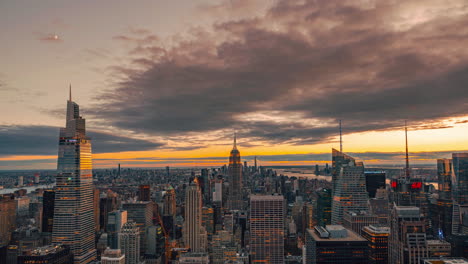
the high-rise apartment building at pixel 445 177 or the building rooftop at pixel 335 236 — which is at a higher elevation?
the high-rise apartment building at pixel 445 177

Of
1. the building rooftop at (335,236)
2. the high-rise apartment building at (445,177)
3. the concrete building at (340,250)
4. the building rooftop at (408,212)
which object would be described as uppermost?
the high-rise apartment building at (445,177)

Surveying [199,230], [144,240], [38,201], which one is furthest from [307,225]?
[38,201]

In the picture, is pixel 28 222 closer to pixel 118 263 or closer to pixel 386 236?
pixel 118 263

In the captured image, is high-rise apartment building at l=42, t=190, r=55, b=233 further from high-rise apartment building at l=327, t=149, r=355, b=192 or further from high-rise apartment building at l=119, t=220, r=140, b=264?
high-rise apartment building at l=327, t=149, r=355, b=192

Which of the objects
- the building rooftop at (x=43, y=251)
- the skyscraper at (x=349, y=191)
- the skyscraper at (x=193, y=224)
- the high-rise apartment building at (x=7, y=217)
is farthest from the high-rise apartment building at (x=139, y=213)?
the skyscraper at (x=349, y=191)

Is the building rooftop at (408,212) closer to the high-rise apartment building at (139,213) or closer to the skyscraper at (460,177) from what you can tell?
Result: the skyscraper at (460,177)
